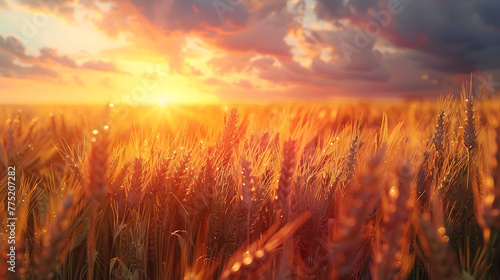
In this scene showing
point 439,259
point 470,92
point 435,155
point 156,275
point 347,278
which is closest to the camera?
point 439,259

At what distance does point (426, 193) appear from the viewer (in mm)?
1974

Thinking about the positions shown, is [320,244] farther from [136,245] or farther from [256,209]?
[136,245]

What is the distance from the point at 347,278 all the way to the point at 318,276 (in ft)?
0.38

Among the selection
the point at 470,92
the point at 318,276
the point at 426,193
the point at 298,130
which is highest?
the point at 470,92

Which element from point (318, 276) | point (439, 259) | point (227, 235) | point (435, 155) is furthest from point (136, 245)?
point (435, 155)

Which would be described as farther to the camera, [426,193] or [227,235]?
[426,193]

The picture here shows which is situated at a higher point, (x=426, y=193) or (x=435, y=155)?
(x=435, y=155)

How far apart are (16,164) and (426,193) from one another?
2.20 m

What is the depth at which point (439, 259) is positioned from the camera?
0.80 metres

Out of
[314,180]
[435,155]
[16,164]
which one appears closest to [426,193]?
[435,155]

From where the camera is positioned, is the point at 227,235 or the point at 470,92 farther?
the point at 470,92

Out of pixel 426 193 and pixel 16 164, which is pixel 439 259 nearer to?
pixel 426 193

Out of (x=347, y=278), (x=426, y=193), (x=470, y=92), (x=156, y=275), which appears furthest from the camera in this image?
(x=470, y=92)

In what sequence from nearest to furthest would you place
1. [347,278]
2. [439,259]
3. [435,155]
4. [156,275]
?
1. [439,259]
2. [347,278]
3. [156,275]
4. [435,155]
